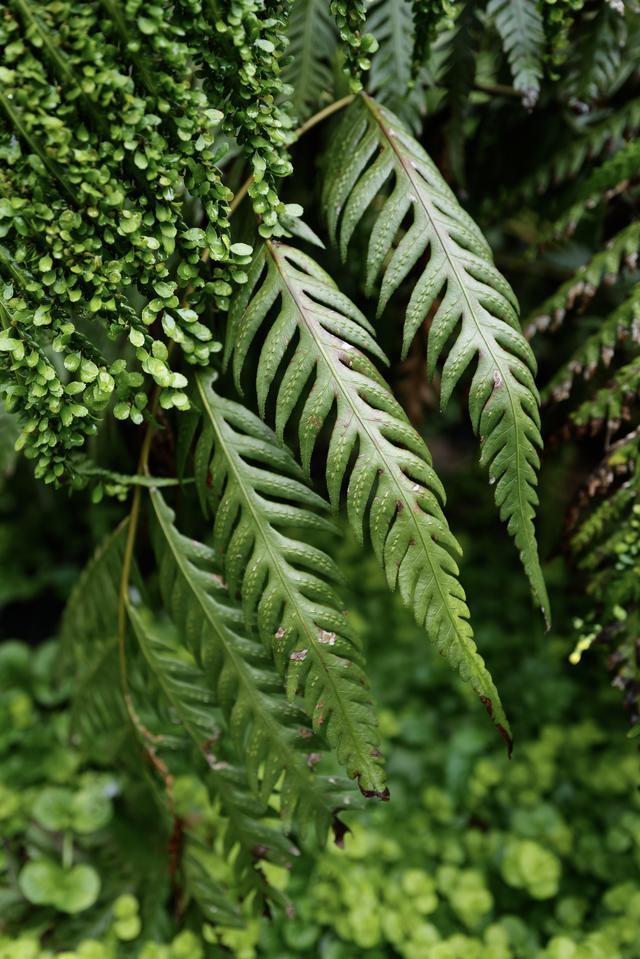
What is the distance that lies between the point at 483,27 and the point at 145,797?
2.19 meters

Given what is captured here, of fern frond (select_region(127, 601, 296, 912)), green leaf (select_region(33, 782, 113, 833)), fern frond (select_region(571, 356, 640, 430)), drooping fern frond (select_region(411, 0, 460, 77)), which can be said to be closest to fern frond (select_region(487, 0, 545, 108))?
drooping fern frond (select_region(411, 0, 460, 77))

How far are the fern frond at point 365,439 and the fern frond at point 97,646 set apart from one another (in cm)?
60

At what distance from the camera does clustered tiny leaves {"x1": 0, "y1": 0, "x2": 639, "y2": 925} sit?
3.51 feet

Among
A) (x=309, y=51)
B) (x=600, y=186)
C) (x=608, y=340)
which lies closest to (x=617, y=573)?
(x=608, y=340)

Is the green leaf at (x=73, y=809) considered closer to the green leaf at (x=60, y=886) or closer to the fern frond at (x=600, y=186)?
the green leaf at (x=60, y=886)

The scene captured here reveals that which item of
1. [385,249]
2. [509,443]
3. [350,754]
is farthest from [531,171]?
[350,754]

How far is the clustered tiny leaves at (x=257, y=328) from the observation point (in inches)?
42.1

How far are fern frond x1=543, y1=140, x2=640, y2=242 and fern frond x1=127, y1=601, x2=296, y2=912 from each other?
132 cm

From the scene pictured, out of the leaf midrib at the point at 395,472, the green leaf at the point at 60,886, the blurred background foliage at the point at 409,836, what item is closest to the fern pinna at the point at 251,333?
the leaf midrib at the point at 395,472

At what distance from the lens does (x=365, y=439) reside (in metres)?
1.19

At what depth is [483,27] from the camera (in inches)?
65.4

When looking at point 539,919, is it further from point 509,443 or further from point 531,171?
point 531,171

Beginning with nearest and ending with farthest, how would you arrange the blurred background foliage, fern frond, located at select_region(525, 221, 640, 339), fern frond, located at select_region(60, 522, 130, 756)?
1. fern frond, located at select_region(525, 221, 640, 339)
2. fern frond, located at select_region(60, 522, 130, 756)
3. the blurred background foliage

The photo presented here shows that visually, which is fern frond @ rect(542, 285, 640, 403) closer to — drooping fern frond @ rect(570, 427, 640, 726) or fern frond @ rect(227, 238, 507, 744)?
drooping fern frond @ rect(570, 427, 640, 726)
